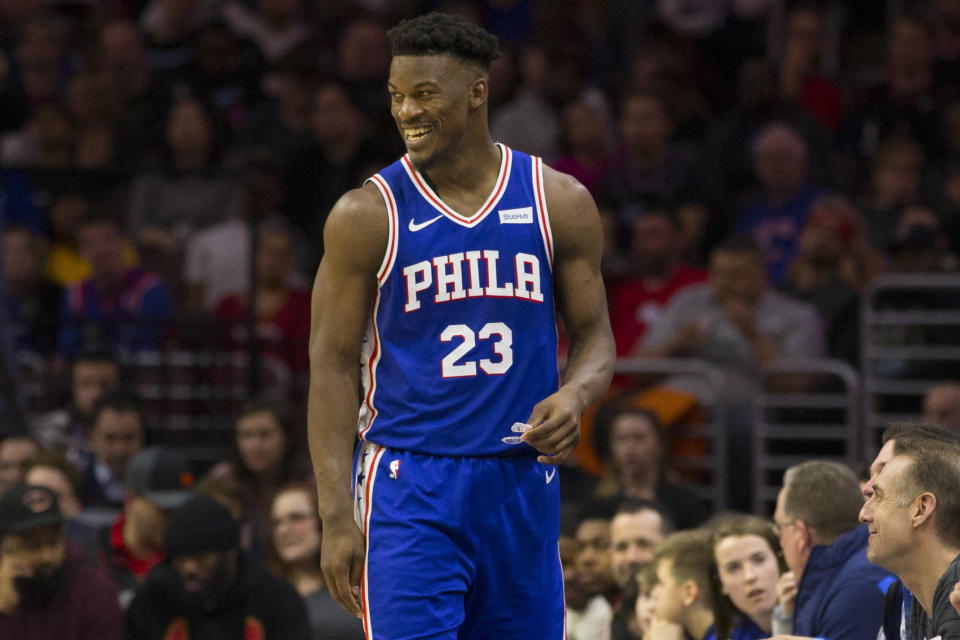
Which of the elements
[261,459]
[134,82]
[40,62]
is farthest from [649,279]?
[40,62]

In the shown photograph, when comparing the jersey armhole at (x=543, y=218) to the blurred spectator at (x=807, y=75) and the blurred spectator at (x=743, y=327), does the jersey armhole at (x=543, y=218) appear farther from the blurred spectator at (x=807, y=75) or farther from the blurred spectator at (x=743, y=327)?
the blurred spectator at (x=807, y=75)

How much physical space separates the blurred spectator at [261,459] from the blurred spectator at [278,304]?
2.97ft

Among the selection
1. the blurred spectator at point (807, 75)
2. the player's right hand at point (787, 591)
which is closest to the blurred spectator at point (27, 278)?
the blurred spectator at point (807, 75)

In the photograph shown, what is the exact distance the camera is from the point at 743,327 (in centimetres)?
963

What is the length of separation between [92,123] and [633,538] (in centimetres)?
640

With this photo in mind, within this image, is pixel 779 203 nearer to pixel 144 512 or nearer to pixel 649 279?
pixel 649 279

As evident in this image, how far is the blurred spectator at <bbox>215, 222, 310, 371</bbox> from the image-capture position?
33.6ft

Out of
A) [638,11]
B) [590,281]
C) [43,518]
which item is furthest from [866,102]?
[590,281]

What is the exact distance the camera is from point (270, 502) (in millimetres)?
9250

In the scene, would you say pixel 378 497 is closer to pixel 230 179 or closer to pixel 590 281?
pixel 590 281

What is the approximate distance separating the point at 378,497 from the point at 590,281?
840mm

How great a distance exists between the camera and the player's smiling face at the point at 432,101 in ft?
14.5

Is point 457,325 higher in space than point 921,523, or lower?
higher

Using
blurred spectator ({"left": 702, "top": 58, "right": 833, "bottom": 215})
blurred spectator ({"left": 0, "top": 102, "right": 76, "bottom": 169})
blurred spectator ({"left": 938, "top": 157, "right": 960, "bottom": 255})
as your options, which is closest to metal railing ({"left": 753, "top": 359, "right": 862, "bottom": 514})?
blurred spectator ({"left": 938, "top": 157, "right": 960, "bottom": 255})
